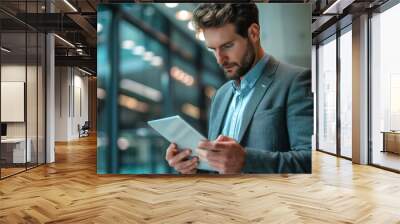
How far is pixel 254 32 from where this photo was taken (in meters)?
5.46

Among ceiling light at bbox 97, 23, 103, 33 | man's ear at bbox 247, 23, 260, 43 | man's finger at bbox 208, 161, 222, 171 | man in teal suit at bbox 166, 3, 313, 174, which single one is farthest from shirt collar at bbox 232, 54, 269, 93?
ceiling light at bbox 97, 23, 103, 33

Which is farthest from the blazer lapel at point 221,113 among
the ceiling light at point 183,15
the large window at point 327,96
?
the large window at point 327,96

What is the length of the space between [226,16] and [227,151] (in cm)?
184

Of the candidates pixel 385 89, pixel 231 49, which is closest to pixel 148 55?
pixel 231 49

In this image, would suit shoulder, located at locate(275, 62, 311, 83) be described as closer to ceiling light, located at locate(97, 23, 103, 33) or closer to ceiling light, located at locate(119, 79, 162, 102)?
ceiling light, located at locate(119, 79, 162, 102)

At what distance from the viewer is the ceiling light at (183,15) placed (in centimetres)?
551

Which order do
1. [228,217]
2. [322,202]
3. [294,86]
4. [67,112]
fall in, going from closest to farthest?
1. [228,217]
2. [322,202]
3. [294,86]
4. [67,112]

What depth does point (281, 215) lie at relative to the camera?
436 centimetres

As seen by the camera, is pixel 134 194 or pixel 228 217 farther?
pixel 134 194

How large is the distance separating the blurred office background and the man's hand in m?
0.23

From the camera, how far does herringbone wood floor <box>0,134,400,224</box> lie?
14.1 feet

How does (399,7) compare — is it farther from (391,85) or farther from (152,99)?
(152,99)

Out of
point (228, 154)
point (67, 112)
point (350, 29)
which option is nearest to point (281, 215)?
point (228, 154)

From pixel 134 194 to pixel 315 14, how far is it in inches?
204
